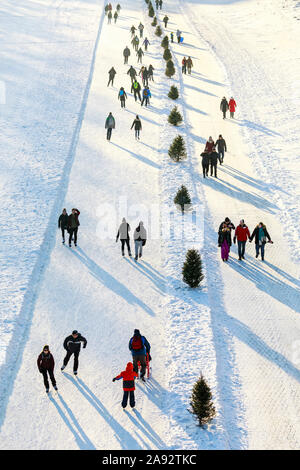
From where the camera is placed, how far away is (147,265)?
15.3 meters

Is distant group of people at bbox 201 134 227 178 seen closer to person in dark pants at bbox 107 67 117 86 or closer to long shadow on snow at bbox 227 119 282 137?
long shadow on snow at bbox 227 119 282 137

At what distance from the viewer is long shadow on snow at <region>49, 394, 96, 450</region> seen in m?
9.31

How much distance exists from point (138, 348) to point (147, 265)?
16.1 feet

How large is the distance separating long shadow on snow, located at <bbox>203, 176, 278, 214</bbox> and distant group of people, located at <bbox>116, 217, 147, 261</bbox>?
5604mm

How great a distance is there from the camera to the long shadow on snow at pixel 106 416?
9.34m

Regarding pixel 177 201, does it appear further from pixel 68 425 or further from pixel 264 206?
pixel 68 425

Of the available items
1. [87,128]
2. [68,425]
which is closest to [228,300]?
[68,425]

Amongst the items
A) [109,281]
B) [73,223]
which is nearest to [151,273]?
[109,281]

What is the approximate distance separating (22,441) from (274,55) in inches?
1503

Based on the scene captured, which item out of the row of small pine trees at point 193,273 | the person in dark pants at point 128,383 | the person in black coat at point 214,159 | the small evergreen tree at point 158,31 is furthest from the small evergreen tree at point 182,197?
the small evergreen tree at point 158,31

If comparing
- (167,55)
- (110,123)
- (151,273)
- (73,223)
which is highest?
(167,55)

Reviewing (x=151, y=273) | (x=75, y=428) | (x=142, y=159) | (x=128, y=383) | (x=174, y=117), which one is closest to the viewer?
(x=75, y=428)

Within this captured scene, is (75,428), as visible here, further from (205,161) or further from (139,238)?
(205,161)

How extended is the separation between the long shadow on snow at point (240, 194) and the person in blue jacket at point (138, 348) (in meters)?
9.55
